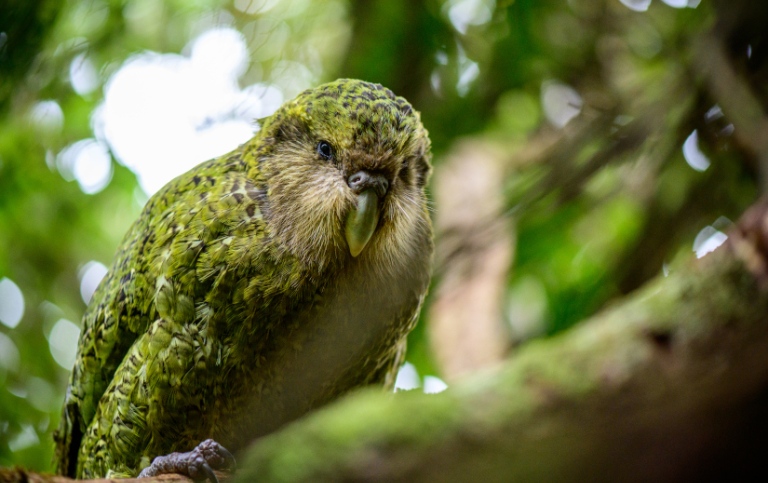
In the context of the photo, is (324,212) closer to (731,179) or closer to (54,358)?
(731,179)

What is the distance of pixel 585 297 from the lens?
11.9ft

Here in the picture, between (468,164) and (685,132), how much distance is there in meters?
1.60

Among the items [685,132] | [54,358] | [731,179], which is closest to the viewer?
[685,132]

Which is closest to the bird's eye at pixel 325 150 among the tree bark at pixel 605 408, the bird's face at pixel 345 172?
the bird's face at pixel 345 172

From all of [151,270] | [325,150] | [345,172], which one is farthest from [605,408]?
[151,270]

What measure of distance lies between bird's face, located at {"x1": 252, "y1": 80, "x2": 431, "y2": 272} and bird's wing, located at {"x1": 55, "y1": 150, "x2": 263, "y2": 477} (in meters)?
0.16

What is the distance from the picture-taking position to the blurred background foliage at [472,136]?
321 centimetres

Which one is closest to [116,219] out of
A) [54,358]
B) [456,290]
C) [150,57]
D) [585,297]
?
[54,358]

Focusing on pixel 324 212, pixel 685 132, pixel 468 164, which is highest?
pixel 468 164

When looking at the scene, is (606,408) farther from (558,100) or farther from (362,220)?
(558,100)

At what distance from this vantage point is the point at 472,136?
13.8 ft

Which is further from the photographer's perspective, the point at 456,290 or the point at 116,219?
the point at 116,219

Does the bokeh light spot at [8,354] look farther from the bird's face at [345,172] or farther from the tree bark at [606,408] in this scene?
the tree bark at [606,408]

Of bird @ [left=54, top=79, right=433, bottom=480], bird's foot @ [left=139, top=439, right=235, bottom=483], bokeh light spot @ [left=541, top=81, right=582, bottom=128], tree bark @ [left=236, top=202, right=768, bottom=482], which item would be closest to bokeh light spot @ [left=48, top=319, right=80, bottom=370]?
bird @ [left=54, top=79, right=433, bottom=480]
